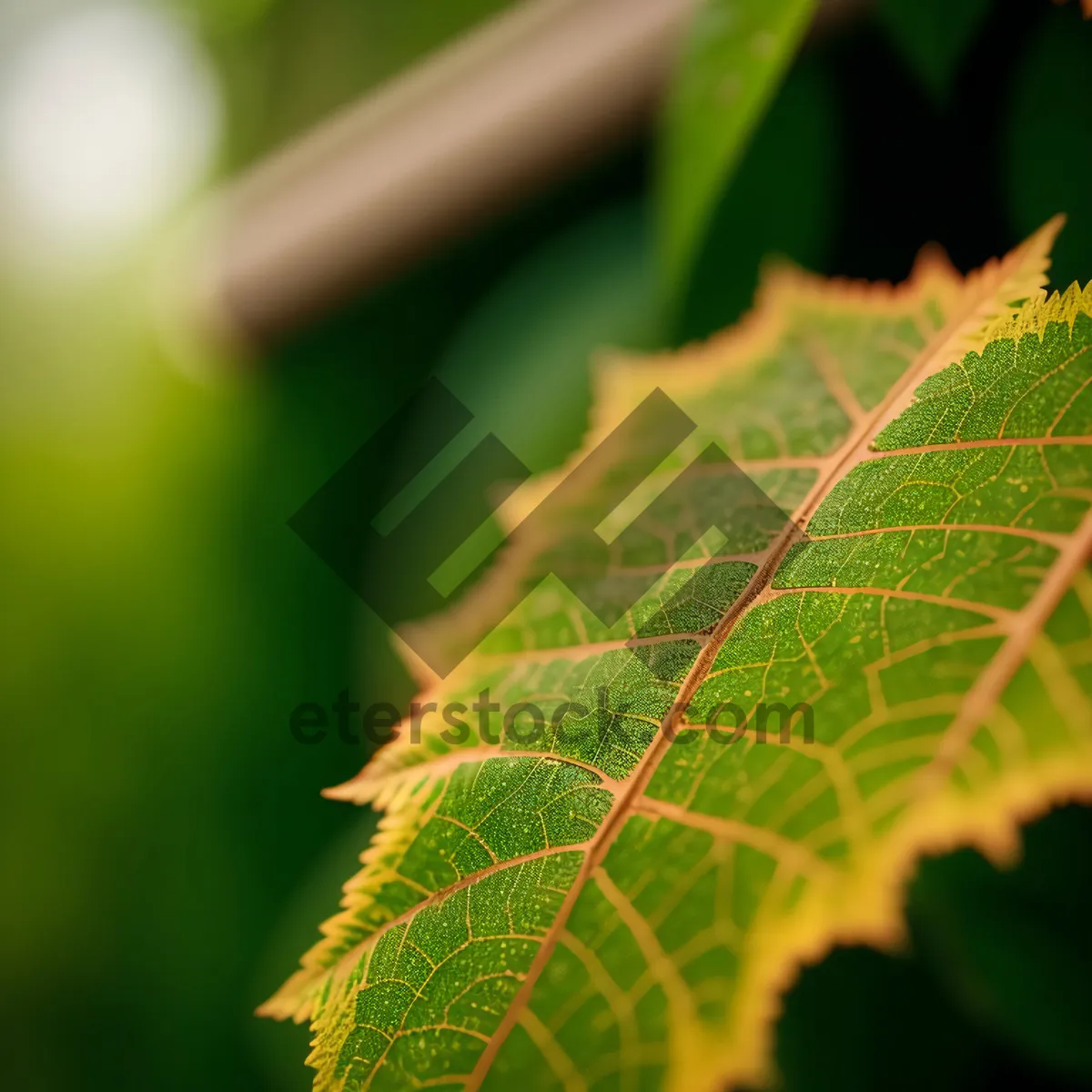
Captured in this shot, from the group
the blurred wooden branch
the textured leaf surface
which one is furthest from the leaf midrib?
the blurred wooden branch

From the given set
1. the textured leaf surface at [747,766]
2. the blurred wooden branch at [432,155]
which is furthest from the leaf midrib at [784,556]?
the blurred wooden branch at [432,155]

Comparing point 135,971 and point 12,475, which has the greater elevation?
point 12,475

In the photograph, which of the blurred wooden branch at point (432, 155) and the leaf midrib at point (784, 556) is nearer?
the leaf midrib at point (784, 556)

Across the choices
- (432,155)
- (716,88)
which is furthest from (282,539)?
(716,88)

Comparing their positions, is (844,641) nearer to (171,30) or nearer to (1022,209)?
(1022,209)

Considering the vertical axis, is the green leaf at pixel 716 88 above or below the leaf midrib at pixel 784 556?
above

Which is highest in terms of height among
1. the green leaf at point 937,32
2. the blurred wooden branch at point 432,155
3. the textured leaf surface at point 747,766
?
the blurred wooden branch at point 432,155

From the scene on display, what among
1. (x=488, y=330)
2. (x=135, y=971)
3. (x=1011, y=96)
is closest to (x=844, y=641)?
(x=1011, y=96)

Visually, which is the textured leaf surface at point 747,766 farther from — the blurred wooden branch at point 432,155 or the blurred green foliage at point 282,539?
the blurred wooden branch at point 432,155
